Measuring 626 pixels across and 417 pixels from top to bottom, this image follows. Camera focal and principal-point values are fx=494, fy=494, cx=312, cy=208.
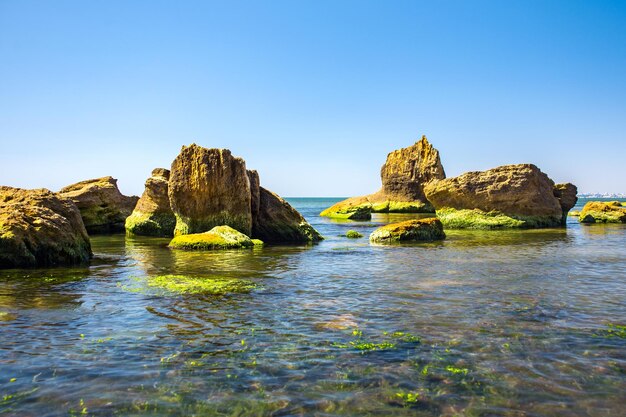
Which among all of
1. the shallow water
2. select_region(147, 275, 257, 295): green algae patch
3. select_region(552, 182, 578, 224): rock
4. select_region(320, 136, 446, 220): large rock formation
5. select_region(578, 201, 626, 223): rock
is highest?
select_region(320, 136, 446, 220): large rock formation

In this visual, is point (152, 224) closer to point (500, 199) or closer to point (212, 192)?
point (212, 192)

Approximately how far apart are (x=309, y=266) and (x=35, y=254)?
963 cm

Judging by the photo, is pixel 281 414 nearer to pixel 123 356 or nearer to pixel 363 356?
pixel 363 356

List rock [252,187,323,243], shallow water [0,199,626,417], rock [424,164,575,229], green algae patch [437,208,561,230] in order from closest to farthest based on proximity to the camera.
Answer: shallow water [0,199,626,417] < rock [252,187,323,243] < green algae patch [437,208,561,230] < rock [424,164,575,229]

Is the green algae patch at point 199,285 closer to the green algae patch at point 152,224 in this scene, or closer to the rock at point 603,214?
the green algae patch at point 152,224

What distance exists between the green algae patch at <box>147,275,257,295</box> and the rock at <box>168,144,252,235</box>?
39.1 ft

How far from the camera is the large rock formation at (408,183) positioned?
8131cm

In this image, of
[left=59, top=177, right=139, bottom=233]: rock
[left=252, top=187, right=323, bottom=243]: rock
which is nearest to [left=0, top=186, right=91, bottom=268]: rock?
[left=252, top=187, right=323, bottom=243]: rock

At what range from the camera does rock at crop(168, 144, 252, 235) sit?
2705cm

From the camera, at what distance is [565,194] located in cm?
4397

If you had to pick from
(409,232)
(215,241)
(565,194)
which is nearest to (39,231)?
(215,241)

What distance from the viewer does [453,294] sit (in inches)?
484

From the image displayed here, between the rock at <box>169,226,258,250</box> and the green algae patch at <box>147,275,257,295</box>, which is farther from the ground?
the rock at <box>169,226,258,250</box>

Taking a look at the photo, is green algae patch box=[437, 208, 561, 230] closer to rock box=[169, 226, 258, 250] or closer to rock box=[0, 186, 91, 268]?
rock box=[169, 226, 258, 250]
